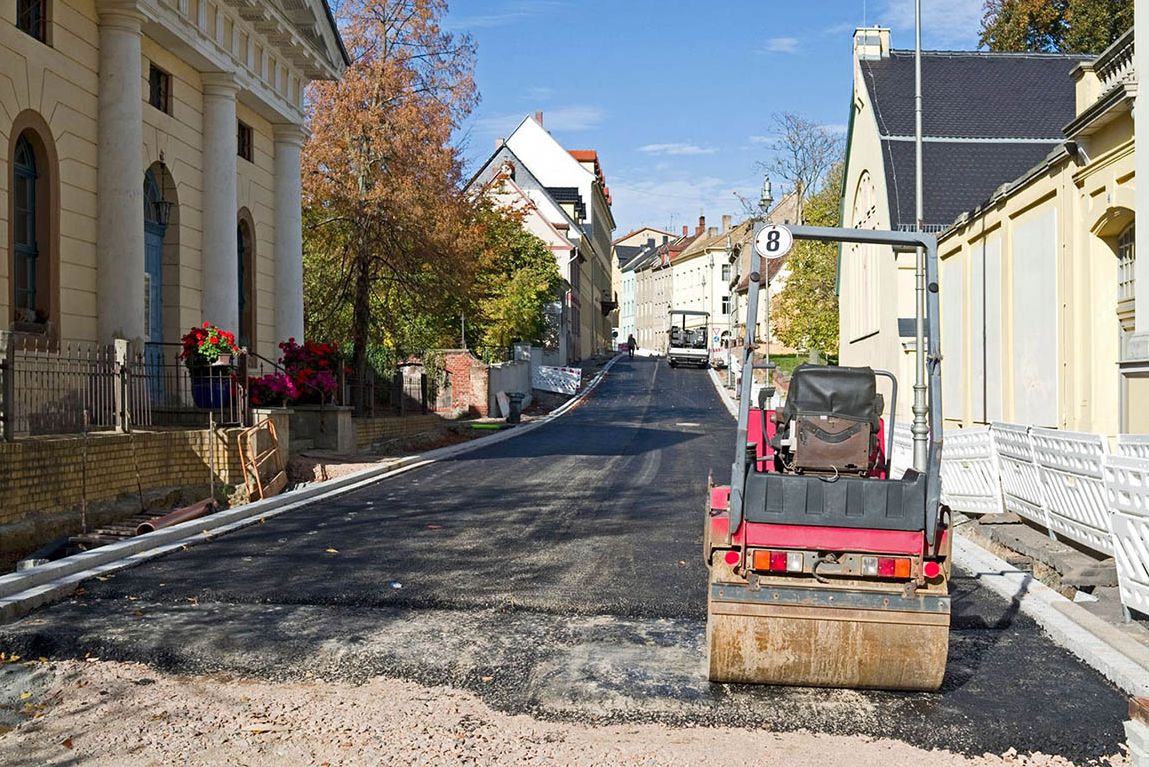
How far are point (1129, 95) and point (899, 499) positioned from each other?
9499 mm

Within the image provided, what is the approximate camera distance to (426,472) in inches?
802

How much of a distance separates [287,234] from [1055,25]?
33031 millimetres

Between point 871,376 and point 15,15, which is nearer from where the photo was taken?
point 871,376

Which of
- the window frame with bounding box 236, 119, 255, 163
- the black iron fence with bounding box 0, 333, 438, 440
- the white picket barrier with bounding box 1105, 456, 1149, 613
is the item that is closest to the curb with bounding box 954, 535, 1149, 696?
the white picket barrier with bounding box 1105, 456, 1149, 613

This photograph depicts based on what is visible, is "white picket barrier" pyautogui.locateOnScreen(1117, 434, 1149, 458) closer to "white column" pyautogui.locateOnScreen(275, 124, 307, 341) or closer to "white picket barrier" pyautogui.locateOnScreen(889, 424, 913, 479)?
"white picket barrier" pyautogui.locateOnScreen(889, 424, 913, 479)

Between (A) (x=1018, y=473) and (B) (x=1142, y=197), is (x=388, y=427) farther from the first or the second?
(B) (x=1142, y=197)

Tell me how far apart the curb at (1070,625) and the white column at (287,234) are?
1803 centimetres

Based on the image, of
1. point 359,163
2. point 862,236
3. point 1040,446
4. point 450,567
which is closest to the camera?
point 862,236

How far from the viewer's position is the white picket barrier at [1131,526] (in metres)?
8.61

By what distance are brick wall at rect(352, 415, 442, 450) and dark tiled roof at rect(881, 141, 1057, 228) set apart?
14867 millimetres

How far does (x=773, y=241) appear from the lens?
6648 mm

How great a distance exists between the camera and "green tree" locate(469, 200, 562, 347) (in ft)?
126

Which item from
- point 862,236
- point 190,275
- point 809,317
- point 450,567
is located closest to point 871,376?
point 862,236

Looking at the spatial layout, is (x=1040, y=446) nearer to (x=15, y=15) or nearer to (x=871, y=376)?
(x=871, y=376)
